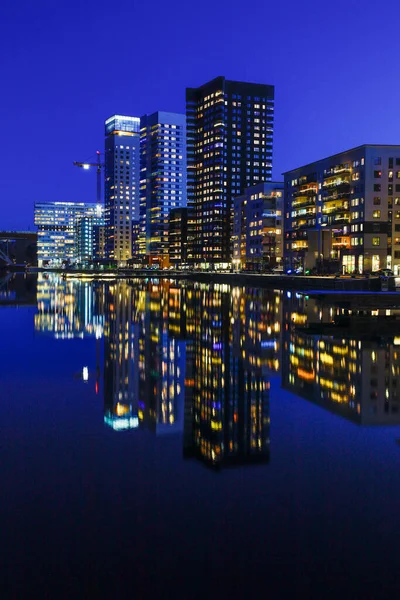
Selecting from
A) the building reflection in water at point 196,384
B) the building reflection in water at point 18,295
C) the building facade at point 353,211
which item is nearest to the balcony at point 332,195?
the building facade at point 353,211

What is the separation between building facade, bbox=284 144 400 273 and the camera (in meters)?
120

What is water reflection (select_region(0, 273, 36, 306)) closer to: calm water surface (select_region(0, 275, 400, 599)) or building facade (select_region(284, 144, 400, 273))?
calm water surface (select_region(0, 275, 400, 599))

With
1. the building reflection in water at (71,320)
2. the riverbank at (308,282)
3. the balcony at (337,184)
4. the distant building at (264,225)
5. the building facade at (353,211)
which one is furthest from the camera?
the distant building at (264,225)

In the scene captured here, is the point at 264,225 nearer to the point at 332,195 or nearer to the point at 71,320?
Result: the point at 332,195

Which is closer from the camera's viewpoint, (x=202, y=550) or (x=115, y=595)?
(x=115, y=595)

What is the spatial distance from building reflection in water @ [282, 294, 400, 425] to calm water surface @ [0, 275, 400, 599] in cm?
11

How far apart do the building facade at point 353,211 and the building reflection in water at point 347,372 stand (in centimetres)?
9069

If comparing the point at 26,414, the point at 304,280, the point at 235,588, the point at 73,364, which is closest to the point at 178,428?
the point at 26,414

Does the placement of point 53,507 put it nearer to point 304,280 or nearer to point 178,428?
point 178,428

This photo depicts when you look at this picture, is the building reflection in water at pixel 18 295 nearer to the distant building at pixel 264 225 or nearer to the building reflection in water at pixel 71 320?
the building reflection in water at pixel 71 320

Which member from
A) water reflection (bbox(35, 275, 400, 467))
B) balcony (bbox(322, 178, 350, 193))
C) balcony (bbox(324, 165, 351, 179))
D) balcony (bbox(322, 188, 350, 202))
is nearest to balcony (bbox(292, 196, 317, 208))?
balcony (bbox(322, 188, 350, 202))

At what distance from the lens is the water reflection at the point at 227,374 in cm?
1362

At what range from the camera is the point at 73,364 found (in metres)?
23.0

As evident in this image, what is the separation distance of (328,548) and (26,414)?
9592 mm
